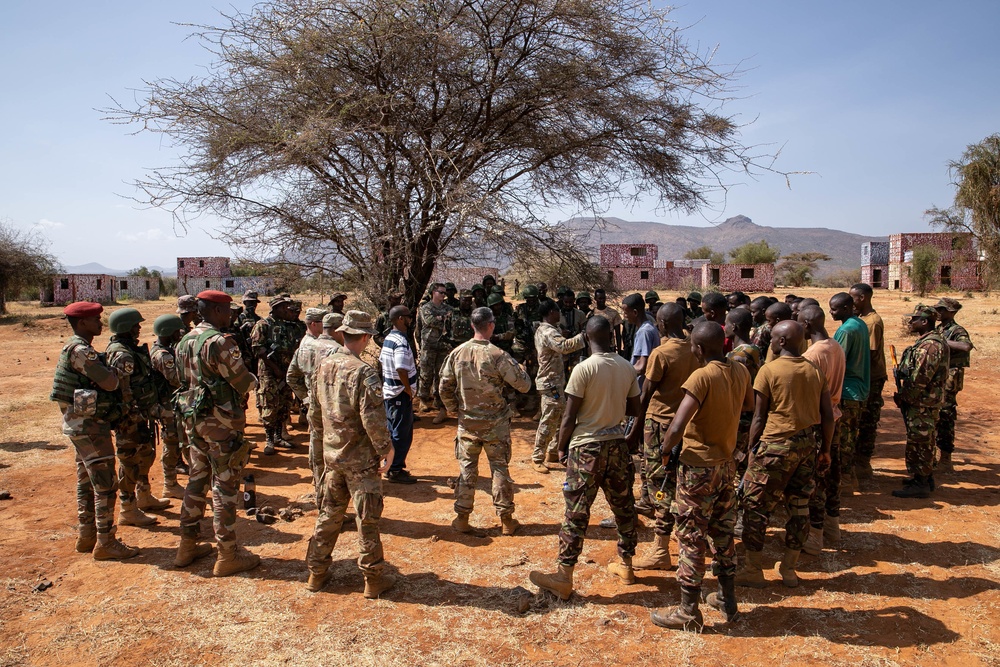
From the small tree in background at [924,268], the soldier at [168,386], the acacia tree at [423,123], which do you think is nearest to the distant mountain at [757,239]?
the small tree in background at [924,268]

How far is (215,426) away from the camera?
4.67m

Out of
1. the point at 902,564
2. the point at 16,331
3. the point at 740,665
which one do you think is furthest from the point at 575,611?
the point at 16,331

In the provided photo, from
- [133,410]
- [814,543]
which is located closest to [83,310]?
[133,410]

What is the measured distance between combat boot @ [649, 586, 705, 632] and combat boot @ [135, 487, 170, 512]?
5.06 m

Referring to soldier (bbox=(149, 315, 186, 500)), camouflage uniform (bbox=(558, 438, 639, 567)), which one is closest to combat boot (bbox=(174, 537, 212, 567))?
soldier (bbox=(149, 315, 186, 500))

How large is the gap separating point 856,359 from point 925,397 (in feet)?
3.62

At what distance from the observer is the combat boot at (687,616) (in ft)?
12.3

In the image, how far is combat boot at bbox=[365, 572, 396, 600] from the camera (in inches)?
167

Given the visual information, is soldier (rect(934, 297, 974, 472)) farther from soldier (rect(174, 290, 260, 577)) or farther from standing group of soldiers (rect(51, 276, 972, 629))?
soldier (rect(174, 290, 260, 577))

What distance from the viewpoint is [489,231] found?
8.17 metres

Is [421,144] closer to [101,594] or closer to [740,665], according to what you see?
[101,594]

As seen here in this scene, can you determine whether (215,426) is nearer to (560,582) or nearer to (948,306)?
(560,582)

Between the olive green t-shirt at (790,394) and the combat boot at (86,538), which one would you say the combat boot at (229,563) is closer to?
the combat boot at (86,538)

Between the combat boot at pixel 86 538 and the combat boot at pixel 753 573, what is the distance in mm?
5355
